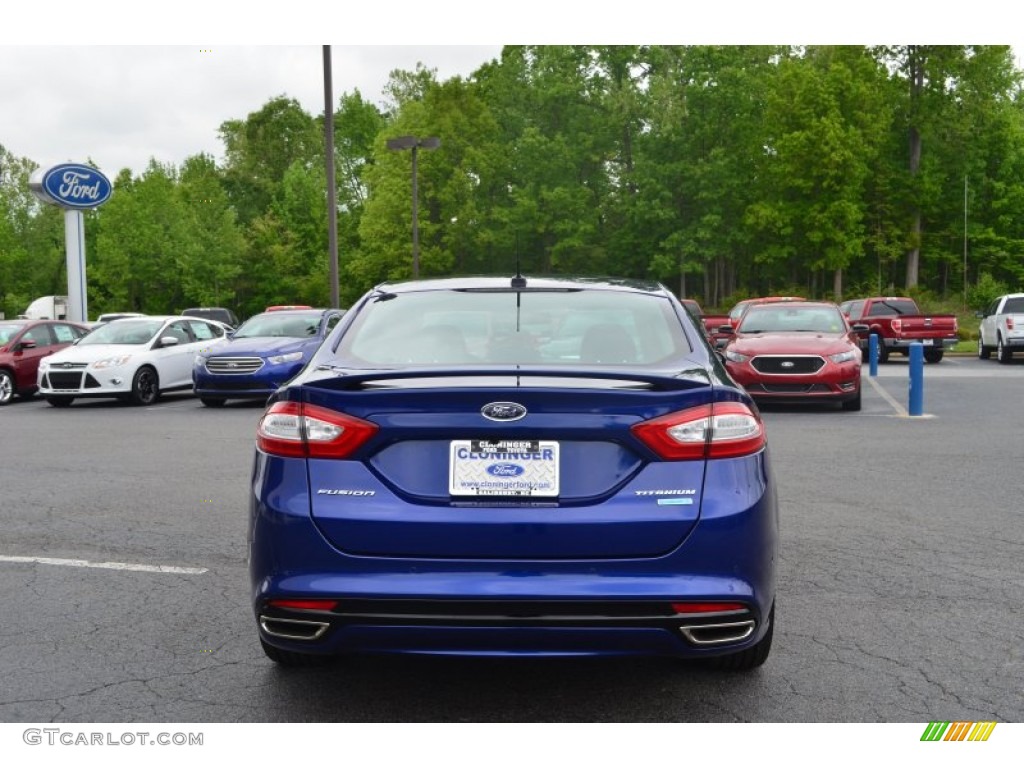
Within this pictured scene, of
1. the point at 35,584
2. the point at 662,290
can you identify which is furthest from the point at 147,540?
the point at 662,290

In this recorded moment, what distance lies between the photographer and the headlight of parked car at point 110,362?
1880 cm

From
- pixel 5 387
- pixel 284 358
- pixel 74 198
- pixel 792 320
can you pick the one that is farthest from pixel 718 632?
pixel 74 198

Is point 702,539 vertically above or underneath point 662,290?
underneath

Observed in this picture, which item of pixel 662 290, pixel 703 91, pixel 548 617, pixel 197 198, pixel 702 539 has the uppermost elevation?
pixel 703 91

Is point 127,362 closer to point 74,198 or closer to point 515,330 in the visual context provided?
point 74,198

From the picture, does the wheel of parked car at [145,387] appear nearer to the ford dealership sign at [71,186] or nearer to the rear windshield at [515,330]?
the ford dealership sign at [71,186]

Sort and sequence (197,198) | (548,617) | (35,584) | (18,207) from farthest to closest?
1. (18,207)
2. (197,198)
3. (35,584)
4. (548,617)

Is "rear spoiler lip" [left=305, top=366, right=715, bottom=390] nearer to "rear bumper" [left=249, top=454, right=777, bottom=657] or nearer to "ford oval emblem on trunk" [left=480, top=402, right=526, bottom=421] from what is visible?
"ford oval emblem on trunk" [left=480, top=402, right=526, bottom=421]

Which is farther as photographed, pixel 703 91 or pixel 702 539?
pixel 703 91

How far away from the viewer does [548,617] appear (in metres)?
3.55

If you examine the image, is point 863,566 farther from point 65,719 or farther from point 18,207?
point 18,207

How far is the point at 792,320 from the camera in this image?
1778 cm

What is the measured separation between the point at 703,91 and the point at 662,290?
60378 millimetres

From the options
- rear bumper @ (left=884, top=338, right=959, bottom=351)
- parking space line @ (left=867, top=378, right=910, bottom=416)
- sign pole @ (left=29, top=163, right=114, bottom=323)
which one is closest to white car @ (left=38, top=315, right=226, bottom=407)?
sign pole @ (left=29, top=163, right=114, bottom=323)
